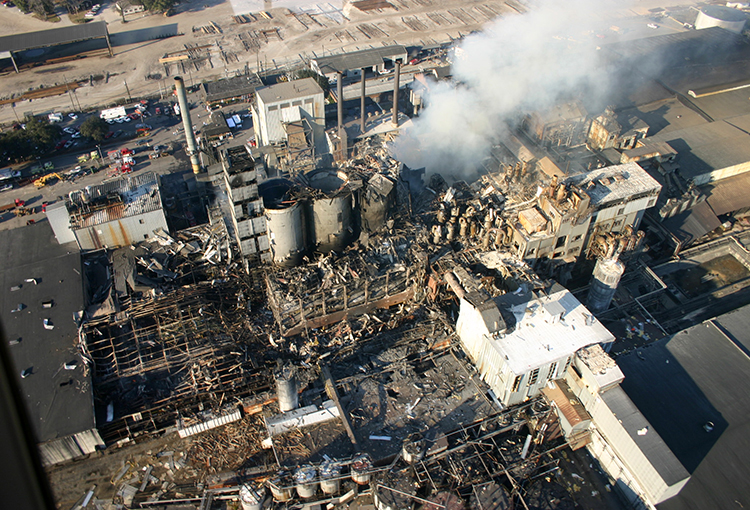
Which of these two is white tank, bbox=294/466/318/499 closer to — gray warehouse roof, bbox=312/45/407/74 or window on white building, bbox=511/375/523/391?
window on white building, bbox=511/375/523/391

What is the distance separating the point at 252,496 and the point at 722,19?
310 ft

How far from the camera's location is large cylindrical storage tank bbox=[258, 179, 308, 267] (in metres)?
40.2

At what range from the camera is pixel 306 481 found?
29.6 meters

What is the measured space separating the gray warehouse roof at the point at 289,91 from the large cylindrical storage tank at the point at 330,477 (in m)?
38.0

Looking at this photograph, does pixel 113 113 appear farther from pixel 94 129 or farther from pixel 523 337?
pixel 523 337

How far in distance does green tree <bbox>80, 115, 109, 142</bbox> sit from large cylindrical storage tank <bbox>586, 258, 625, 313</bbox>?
55.3 m

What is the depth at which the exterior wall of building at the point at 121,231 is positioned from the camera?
146ft

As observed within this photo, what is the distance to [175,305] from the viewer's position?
39.9m

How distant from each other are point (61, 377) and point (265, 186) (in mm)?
18738

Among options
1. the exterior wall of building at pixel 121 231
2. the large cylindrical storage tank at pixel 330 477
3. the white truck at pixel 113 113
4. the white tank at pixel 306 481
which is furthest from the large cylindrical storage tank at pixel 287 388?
the white truck at pixel 113 113

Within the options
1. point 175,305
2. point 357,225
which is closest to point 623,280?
point 357,225


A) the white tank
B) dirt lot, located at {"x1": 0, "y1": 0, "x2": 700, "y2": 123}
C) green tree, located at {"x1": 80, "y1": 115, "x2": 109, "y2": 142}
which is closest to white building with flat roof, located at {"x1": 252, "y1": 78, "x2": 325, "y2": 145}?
green tree, located at {"x1": 80, "y1": 115, "x2": 109, "y2": 142}

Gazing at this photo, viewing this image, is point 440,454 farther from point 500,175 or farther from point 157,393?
point 500,175

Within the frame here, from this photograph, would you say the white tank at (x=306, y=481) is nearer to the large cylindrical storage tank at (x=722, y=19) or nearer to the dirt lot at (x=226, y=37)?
the dirt lot at (x=226, y=37)
